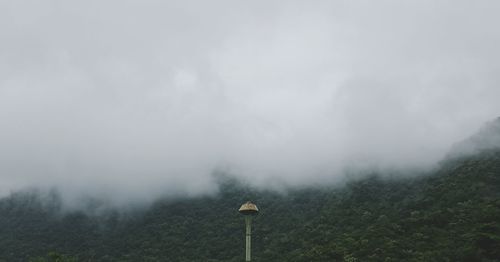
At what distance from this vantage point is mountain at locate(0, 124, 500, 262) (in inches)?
1736

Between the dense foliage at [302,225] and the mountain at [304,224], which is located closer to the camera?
the dense foliage at [302,225]

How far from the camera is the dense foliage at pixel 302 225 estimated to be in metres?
44.0

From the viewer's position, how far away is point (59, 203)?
96750 mm

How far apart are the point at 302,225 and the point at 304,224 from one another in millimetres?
275

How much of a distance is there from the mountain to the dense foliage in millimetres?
131

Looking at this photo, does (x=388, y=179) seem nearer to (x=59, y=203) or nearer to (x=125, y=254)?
(x=125, y=254)

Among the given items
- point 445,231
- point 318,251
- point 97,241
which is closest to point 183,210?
point 97,241

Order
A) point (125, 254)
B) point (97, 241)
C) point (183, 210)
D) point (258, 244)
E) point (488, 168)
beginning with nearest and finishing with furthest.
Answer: point (488, 168) < point (258, 244) < point (125, 254) < point (97, 241) < point (183, 210)

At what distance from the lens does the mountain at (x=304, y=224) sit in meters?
44.1

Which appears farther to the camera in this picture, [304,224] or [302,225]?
[304,224]

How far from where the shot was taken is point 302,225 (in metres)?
62.9

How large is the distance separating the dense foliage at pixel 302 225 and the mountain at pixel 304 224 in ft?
0.43

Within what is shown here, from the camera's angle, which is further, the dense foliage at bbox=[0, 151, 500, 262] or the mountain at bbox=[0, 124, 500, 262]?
the mountain at bbox=[0, 124, 500, 262]

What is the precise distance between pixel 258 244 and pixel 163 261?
33.9ft
